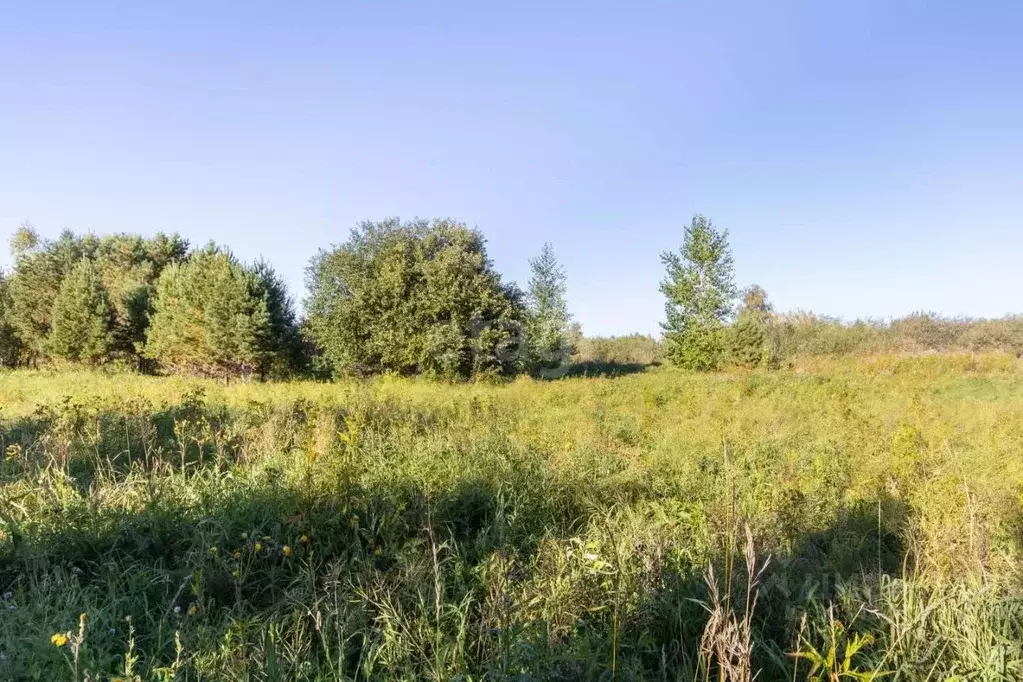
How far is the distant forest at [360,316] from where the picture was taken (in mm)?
19047

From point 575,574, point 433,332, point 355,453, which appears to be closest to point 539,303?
point 433,332

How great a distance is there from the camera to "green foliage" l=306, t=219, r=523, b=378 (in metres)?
19.0

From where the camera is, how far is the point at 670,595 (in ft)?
8.76

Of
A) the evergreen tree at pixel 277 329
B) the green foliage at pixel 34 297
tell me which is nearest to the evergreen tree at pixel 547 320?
the evergreen tree at pixel 277 329

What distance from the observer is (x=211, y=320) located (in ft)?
61.1

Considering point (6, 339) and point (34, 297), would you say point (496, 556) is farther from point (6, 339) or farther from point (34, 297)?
point (6, 339)

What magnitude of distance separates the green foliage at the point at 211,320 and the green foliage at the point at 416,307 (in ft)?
8.30

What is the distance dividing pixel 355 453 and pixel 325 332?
16926mm

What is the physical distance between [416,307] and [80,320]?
13.9m

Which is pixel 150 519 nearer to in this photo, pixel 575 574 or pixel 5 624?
pixel 5 624

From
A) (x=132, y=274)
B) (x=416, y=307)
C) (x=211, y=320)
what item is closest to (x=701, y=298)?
(x=416, y=307)

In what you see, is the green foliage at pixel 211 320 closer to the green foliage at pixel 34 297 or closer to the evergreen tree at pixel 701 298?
the green foliage at pixel 34 297

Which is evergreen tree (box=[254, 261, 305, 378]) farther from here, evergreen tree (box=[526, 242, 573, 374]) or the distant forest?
evergreen tree (box=[526, 242, 573, 374])

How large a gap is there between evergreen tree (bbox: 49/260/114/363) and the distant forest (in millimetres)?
47
